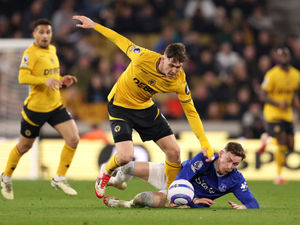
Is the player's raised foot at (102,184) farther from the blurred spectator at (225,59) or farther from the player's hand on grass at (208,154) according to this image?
the blurred spectator at (225,59)

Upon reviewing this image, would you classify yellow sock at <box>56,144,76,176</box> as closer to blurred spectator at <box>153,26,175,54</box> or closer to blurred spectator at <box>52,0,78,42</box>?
blurred spectator at <box>153,26,175,54</box>

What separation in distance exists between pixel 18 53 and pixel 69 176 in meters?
2.46

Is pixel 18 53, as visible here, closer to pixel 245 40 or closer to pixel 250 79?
pixel 250 79

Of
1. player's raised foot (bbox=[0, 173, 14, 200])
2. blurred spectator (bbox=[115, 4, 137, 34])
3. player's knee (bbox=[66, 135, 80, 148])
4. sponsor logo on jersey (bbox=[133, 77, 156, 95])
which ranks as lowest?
player's raised foot (bbox=[0, 173, 14, 200])

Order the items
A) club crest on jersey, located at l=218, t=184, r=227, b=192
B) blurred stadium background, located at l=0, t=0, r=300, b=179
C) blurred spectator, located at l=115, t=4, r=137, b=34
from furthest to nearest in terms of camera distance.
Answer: blurred spectator, located at l=115, t=4, r=137, b=34, blurred stadium background, located at l=0, t=0, r=300, b=179, club crest on jersey, located at l=218, t=184, r=227, b=192

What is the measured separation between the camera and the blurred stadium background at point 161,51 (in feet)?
40.0

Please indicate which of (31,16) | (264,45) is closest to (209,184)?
(264,45)

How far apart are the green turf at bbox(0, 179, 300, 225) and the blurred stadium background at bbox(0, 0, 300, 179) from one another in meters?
2.94

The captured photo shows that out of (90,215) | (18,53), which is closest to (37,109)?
(90,215)

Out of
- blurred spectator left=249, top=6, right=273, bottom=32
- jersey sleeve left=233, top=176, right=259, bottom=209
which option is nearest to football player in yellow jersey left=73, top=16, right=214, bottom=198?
jersey sleeve left=233, top=176, right=259, bottom=209

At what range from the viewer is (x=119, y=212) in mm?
6523

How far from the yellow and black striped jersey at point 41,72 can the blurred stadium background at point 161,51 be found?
3.27 metres

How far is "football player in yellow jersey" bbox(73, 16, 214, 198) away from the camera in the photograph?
7102mm

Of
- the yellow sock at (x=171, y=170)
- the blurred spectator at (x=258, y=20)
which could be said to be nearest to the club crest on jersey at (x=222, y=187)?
the yellow sock at (x=171, y=170)
